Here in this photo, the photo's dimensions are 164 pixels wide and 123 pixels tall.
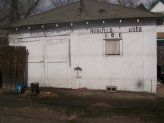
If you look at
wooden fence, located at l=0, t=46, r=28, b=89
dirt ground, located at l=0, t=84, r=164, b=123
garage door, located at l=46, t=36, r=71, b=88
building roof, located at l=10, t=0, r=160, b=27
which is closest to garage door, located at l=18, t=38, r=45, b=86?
garage door, located at l=46, t=36, r=71, b=88

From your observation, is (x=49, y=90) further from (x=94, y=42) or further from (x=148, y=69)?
(x=148, y=69)

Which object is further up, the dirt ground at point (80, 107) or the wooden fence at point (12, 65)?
the wooden fence at point (12, 65)

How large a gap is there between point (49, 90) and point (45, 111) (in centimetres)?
534

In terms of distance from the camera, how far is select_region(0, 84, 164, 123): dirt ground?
36.8 ft

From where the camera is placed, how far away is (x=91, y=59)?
709 inches

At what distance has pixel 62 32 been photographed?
18594mm

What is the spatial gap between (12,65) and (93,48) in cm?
406

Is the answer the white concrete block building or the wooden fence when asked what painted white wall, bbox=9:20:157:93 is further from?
the wooden fence

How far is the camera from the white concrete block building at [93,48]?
17.2m

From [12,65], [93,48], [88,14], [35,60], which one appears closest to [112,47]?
[93,48]

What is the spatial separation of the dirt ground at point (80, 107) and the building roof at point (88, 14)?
3385 millimetres

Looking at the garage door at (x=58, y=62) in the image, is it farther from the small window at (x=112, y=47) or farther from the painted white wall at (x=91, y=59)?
the small window at (x=112, y=47)

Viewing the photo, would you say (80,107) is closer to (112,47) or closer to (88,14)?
(112,47)

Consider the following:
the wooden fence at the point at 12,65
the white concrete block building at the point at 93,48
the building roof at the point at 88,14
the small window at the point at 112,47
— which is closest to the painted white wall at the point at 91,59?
the white concrete block building at the point at 93,48
